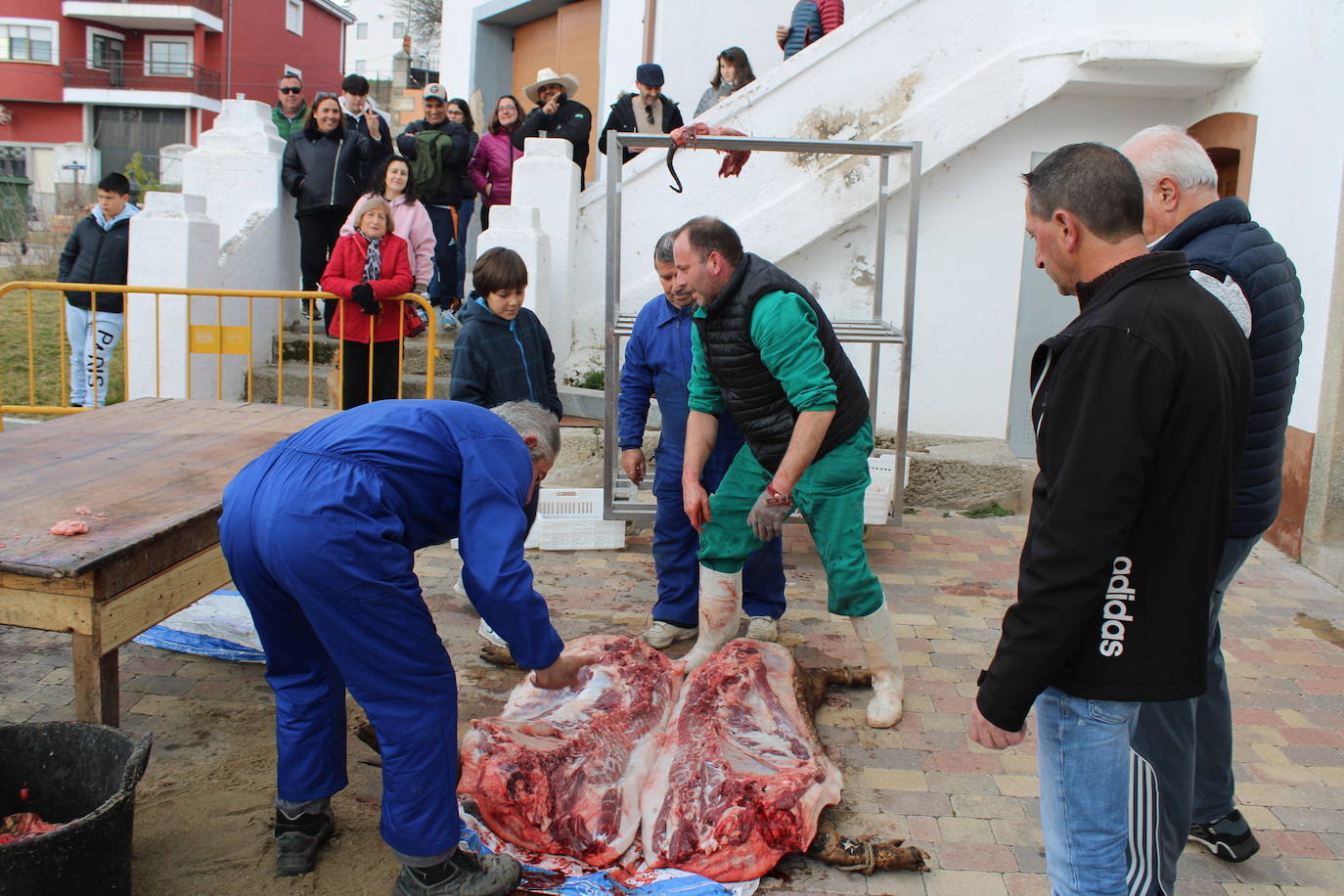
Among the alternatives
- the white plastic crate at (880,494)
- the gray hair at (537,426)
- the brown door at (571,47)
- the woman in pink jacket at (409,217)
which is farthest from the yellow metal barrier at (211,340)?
the brown door at (571,47)

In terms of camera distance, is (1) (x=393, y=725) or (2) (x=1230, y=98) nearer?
(1) (x=393, y=725)

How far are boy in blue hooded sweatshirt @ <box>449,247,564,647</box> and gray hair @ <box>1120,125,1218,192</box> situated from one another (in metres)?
2.88

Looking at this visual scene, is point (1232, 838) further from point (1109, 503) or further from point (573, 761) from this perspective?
point (573, 761)

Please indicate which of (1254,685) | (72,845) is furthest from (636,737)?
(1254,685)

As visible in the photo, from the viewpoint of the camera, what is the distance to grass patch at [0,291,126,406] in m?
9.59

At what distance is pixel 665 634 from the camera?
4957 millimetres

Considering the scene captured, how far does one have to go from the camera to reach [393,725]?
2.78 meters

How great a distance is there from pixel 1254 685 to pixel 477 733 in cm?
324

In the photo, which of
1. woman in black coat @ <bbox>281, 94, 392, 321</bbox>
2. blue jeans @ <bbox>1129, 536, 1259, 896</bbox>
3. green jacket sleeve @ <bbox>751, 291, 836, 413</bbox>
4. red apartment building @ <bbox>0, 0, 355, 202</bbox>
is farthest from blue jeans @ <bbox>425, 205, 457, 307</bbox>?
red apartment building @ <bbox>0, 0, 355, 202</bbox>

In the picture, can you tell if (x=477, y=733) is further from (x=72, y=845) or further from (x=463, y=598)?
(x=463, y=598)

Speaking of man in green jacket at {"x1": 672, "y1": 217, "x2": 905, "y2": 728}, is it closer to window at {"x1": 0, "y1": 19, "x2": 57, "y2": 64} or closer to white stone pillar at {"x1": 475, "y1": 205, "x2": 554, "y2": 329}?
white stone pillar at {"x1": 475, "y1": 205, "x2": 554, "y2": 329}

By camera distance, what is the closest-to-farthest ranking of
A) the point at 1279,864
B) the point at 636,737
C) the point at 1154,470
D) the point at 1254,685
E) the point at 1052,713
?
the point at 1154,470 < the point at 1052,713 < the point at 1279,864 < the point at 636,737 < the point at 1254,685

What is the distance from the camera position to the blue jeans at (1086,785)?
2113 mm

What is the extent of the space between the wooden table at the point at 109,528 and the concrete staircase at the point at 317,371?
341 centimetres
